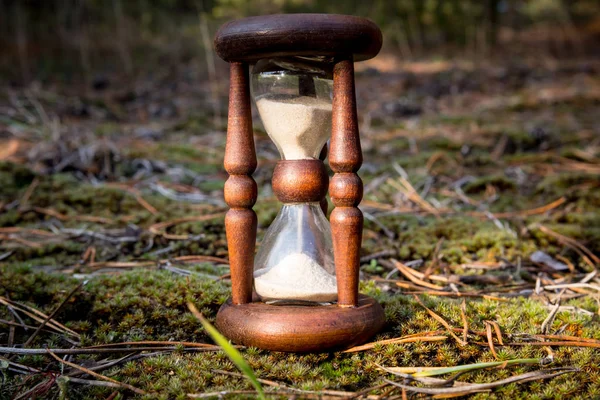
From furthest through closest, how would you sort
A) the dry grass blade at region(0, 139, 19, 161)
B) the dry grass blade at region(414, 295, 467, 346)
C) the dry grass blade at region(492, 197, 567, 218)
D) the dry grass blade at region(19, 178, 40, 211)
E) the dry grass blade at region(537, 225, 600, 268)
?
the dry grass blade at region(0, 139, 19, 161)
the dry grass blade at region(19, 178, 40, 211)
the dry grass blade at region(492, 197, 567, 218)
the dry grass blade at region(537, 225, 600, 268)
the dry grass blade at region(414, 295, 467, 346)

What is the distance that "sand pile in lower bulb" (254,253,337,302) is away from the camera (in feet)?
5.08

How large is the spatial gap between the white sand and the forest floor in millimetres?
543

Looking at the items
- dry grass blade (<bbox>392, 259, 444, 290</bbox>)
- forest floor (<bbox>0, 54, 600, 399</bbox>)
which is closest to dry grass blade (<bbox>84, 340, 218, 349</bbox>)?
forest floor (<bbox>0, 54, 600, 399</bbox>)

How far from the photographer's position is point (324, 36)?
54.9 inches

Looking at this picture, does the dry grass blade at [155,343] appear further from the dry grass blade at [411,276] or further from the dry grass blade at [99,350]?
the dry grass blade at [411,276]

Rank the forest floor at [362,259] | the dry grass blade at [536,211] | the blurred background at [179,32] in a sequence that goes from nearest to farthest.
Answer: the forest floor at [362,259] < the dry grass blade at [536,211] < the blurred background at [179,32]

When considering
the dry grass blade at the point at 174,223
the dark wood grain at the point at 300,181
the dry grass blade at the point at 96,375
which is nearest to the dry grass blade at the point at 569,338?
the dark wood grain at the point at 300,181

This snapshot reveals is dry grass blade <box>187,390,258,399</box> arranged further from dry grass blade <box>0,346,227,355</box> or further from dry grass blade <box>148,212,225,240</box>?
dry grass blade <box>148,212,225,240</box>

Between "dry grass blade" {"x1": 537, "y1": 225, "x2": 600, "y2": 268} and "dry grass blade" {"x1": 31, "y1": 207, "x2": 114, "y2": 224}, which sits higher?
"dry grass blade" {"x1": 31, "y1": 207, "x2": 114, "y2": 224}

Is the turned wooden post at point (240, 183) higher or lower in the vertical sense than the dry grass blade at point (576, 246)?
higher

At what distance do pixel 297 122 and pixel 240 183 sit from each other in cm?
24

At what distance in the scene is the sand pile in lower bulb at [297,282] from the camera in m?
1.55

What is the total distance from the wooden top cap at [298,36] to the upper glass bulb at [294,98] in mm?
74

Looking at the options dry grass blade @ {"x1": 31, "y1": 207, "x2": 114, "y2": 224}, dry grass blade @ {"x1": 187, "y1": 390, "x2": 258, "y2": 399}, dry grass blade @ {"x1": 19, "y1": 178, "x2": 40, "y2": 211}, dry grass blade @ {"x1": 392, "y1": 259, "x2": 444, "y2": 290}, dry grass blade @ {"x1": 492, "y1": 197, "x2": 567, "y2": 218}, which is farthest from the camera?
dry grass blade @ {"x1": 19, "y1": 178, "x2": 40, "y2": 211}
